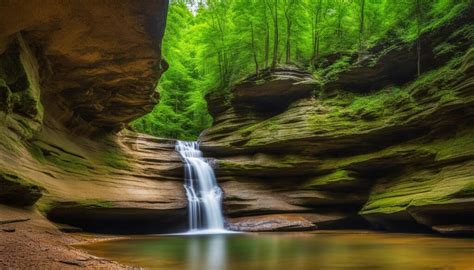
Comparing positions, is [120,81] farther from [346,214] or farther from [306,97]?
[346,214]

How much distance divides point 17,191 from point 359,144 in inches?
537

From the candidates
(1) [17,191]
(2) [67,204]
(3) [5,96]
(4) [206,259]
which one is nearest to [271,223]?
(2) [67,204]

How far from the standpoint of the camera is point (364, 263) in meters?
7.34

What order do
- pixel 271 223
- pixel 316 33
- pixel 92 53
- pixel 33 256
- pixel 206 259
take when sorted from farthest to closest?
pixel 316 33 < pixel 271 223 < pixel 92 53 < pixel 206 259 < pixel 33 256

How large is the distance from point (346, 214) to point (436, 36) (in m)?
9.00

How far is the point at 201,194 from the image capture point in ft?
61.4

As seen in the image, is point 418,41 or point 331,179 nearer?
point 418,41

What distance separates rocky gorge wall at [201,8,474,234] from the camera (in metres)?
13.6

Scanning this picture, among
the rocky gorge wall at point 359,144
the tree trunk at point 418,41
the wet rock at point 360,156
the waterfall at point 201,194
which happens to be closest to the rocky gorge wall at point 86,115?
the waterfall at point 201,194

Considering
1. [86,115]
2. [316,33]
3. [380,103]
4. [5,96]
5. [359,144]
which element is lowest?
[5,96]

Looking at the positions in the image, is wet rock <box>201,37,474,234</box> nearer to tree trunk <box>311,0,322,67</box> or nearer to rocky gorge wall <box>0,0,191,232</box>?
rocky gorge wall <box>0,0,191,232</box>

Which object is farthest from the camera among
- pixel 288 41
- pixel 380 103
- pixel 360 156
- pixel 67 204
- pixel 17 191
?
pixel 288 41

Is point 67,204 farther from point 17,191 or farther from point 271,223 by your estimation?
point 271,223

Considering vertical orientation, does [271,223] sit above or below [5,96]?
below
